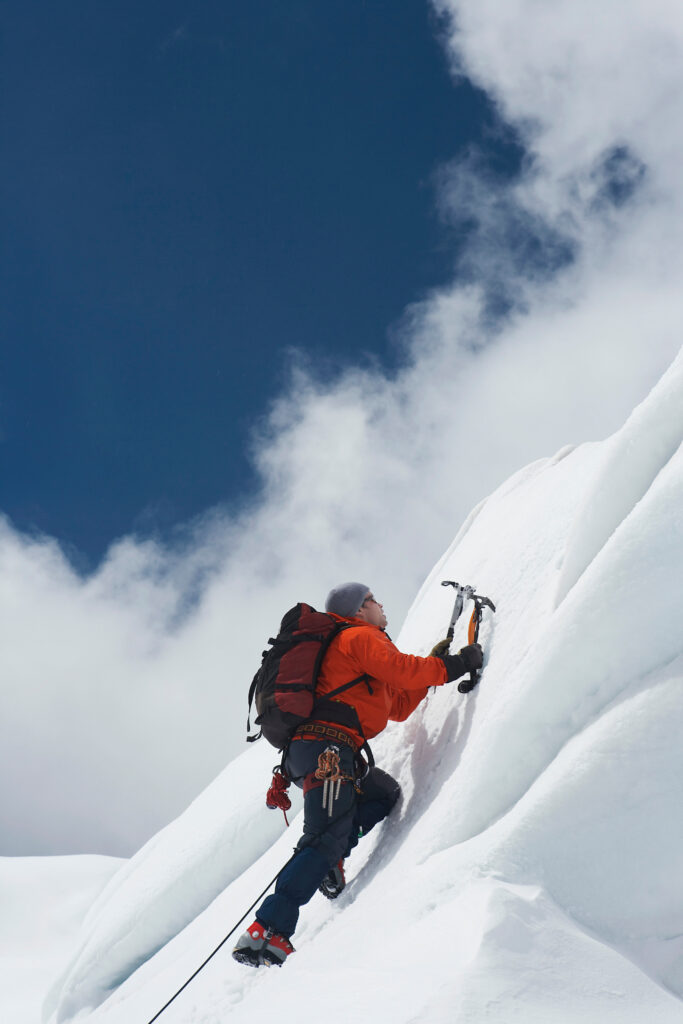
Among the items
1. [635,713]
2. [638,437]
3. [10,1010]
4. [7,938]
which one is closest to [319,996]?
[635,713]

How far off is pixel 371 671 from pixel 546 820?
4.84 feet

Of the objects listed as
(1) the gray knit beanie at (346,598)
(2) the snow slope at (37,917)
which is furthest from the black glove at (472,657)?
(2) the snow slope at (37,917)

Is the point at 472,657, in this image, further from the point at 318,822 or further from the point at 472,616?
the point at 318,822

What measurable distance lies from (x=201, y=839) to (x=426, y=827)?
19.4 feet

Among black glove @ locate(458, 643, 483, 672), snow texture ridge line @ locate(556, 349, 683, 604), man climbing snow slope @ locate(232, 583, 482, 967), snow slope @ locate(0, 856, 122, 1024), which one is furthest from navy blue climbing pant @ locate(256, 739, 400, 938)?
snow slope @ locate(0, 856, 122, 1024)

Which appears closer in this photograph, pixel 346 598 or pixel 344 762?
pixel 344 762

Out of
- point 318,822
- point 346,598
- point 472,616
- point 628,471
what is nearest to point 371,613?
point 346,598

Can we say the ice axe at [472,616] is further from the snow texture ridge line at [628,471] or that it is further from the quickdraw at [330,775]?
the quickdraw at [330,775]

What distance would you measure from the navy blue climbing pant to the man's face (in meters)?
1.06

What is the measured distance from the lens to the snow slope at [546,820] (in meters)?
3.46

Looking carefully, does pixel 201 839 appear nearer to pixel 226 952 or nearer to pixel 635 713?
pixel 226 952

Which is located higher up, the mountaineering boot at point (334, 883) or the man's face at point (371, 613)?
the man's face at point (371, 613)

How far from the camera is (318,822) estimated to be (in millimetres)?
4828

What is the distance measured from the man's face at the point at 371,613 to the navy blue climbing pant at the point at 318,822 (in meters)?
1.06
